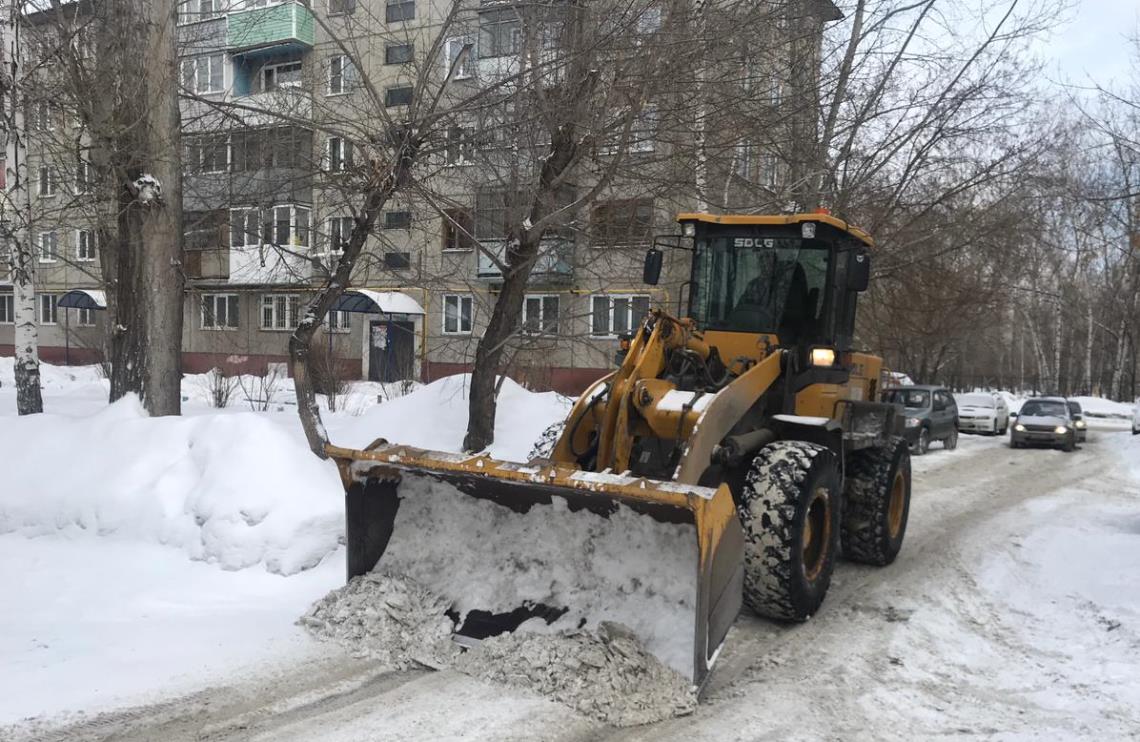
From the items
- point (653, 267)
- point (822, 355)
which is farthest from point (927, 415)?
point (653, 267)


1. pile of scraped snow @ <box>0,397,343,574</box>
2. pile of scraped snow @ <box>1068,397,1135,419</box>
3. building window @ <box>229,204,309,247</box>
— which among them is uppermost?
building window @ <box>229,204,309,247</box>

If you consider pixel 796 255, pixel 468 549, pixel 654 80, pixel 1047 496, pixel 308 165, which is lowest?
pixel 1047 496

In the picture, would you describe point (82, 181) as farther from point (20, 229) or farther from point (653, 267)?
point (653, 267)

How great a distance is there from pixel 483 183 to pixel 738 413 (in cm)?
555

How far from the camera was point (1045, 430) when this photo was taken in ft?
70.1

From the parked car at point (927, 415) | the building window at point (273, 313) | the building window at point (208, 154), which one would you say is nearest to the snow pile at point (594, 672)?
the building window at point (208, 154)

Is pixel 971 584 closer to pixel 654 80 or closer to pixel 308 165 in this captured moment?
pixel 654 80

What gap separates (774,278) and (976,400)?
2098 cm

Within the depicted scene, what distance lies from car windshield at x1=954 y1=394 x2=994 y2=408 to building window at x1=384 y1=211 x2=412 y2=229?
1940cm

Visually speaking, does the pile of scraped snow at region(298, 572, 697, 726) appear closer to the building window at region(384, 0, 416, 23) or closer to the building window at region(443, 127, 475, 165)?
the building window at region(443, 127, 475, 165)

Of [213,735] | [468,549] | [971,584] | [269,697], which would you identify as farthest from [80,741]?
[971,584]

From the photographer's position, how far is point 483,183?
10438 millimetres

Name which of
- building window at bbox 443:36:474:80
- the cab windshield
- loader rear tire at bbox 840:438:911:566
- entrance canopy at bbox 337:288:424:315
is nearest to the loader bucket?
the cab windshield

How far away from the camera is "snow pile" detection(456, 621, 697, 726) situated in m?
4.48
